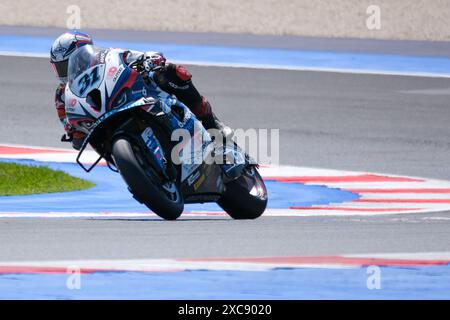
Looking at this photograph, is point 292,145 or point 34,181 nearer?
point 34,181

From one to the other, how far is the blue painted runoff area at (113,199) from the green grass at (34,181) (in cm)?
17

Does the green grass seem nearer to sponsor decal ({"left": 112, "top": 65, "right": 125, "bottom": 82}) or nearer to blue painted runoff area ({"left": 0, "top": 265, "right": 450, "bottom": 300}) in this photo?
sponsor decal ({"left": 112, "top": 65, "right": 125, "bottom": 82})

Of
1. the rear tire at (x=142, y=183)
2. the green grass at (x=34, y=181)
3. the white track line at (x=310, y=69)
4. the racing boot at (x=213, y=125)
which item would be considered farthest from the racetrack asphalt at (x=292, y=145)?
the green grass at (x=34, y=181)

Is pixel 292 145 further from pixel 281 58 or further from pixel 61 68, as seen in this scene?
pixel 281 58

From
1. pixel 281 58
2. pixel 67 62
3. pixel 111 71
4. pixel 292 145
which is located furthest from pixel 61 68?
pixel 281 58

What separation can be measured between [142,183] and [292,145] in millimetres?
6991

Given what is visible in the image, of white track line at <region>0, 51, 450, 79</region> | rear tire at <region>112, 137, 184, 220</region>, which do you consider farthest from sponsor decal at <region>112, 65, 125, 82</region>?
white track line at <region>0, 51, 450, 79</region>

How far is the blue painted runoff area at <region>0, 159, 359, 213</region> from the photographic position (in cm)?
1302

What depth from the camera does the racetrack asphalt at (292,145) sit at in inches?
404

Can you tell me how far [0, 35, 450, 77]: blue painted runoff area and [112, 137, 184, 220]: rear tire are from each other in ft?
48.4

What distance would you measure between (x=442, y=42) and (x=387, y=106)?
9.60 m

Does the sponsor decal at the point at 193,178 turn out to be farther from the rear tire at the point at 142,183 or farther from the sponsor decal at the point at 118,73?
the sponsor decal at the point at 118,73

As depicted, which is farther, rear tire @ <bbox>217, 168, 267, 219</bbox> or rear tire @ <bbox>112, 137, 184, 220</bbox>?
rear tire @ <bbox>217, 168, 267, 219</bbox>

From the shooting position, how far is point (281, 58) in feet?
90.7
